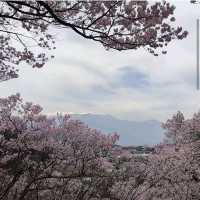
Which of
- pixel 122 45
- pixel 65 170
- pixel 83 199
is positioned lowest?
pixel 83 199

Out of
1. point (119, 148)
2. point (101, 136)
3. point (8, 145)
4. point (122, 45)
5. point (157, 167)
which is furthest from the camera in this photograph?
point (157, 167)

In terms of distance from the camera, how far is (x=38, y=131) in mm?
13086

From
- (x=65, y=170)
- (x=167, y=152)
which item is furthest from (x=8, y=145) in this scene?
(x=167, y=152)

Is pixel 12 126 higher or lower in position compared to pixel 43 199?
higher

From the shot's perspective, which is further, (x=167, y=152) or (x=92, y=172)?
(x=167, y=152)

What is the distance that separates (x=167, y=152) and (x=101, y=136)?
25.4 ft

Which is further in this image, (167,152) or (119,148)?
(167,152)

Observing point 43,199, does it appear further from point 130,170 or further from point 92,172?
point 130,170

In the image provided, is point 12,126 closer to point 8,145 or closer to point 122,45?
point 8,145

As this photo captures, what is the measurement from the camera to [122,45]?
7750 mm

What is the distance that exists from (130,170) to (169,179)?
3.13 m

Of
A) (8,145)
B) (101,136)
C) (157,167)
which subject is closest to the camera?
(8,145)

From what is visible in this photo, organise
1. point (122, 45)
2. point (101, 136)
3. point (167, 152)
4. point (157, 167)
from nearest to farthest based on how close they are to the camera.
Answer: point (122, 45) < point (101, 136) < point (157, 167) < point (167, 152)

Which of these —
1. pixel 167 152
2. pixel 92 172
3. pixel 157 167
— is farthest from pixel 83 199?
pixel 167 152
